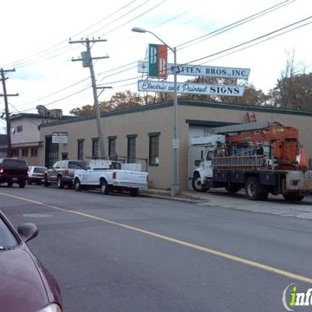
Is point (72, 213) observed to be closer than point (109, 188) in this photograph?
Yes

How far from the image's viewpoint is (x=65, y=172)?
33.1 m

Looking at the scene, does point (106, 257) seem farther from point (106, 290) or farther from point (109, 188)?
point (109, 188)

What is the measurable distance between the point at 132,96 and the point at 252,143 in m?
46.8

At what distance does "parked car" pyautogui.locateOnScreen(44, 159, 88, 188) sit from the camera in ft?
108

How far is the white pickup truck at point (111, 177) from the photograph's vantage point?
2659cm

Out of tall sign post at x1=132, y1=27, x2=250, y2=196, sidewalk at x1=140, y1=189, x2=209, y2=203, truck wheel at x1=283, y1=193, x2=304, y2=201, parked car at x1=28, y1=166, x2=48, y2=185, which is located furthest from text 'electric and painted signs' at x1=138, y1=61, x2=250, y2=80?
truck wheel at x1=283, y1=193, x2=304, y2=201

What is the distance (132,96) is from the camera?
70.9 metres

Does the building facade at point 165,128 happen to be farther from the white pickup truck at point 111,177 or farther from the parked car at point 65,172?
the parked car at point 65,172

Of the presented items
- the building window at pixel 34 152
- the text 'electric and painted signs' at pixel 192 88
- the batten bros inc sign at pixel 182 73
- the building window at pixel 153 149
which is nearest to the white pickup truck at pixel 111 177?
the building window at pixel 153 149

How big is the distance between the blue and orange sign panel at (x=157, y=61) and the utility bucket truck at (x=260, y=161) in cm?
1153

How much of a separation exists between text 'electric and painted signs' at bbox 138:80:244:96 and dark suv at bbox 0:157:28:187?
10954 millimetres

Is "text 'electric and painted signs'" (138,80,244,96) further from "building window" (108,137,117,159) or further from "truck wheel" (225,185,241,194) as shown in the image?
"truck wheel" (225,185,241,194)

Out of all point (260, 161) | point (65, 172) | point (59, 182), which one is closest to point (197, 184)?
point (260, 161)

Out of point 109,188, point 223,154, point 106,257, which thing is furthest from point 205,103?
point 106,257
